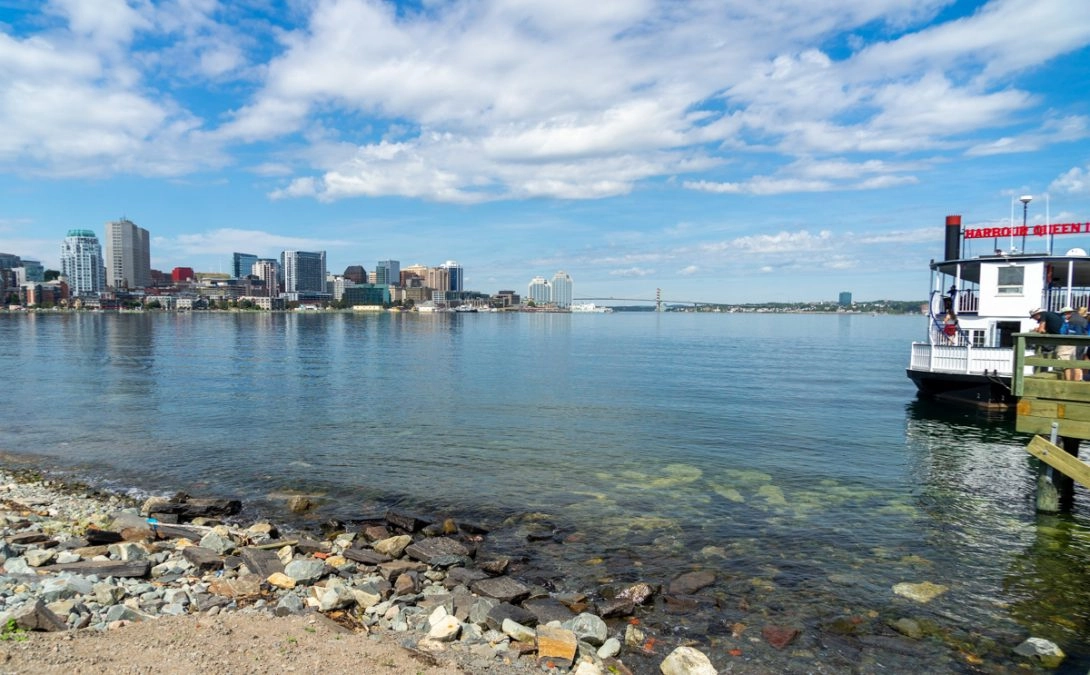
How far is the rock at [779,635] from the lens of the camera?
10.5m

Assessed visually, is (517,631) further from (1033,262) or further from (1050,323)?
(1033,262)

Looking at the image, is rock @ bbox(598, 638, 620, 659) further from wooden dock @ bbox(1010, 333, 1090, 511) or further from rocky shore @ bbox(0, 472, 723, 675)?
wooden dock @ bbox(1010, 333, 1090, 511)

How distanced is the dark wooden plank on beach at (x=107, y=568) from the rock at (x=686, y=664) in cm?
922

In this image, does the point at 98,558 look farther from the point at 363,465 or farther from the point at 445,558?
the point at 363,465

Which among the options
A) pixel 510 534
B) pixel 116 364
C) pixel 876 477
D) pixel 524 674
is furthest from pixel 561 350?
pixel 524 674

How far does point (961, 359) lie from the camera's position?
117 ft

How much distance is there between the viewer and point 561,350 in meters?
87.2

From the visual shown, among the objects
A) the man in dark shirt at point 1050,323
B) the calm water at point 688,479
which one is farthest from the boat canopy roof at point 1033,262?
the man in dark shirt at point 1050,323

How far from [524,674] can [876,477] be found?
1696 cm

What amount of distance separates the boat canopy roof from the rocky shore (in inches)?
1251

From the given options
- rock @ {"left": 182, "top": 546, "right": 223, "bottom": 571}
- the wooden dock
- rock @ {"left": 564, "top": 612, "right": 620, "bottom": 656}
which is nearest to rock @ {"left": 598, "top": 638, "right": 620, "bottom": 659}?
rock @ {"left": 564, "top": 612, "right": 620, "bottom": 656}

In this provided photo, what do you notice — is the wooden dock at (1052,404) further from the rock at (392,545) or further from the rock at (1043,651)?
the rock at (392,545)

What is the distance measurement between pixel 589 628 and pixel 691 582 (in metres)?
3.19

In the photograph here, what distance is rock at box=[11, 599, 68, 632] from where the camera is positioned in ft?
27.7
